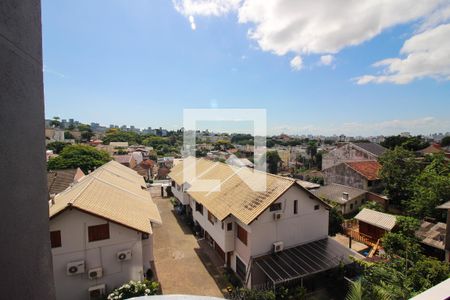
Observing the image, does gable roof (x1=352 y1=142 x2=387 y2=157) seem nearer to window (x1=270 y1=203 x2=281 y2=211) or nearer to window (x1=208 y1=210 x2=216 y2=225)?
window (x1=270 y1=203 x2=281 y2=211)

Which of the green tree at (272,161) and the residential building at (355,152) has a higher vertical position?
the residential building at (355,152)

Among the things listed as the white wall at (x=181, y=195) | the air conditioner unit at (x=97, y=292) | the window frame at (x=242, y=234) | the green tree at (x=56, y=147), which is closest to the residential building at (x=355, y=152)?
the white wall at (x=181, y=195)

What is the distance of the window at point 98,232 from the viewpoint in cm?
972

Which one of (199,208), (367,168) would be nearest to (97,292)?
(199,208)

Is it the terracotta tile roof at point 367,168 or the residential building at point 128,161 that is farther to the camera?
the residential building at point 128,161

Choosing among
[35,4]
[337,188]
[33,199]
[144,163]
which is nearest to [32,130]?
[33,199]

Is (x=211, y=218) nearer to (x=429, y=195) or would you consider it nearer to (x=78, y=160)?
(x=429, y=195)

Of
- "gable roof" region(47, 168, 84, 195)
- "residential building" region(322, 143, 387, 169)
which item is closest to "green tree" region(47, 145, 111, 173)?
"gable roof" region(47, 168, 84, 195)

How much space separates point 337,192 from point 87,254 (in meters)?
23.2

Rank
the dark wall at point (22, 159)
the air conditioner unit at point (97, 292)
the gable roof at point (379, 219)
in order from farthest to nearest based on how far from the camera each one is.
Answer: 1. the gable roof at point (379, 219)
2. the air conditioner unit at point (97, 292)
3. the dark wall at point (22, 159)

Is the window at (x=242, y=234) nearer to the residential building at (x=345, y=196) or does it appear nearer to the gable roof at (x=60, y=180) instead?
the residential building at (x=345, y=196)

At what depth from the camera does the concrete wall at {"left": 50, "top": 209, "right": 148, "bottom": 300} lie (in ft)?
30.6

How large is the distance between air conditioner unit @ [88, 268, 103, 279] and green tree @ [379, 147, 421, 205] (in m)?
25.6

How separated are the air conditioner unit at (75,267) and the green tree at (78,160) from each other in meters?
31.7
